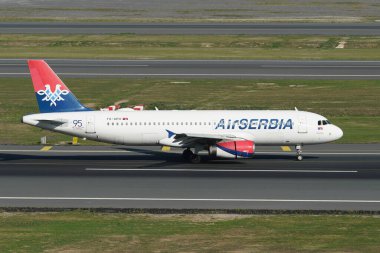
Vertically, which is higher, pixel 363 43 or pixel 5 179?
pixel 363 43

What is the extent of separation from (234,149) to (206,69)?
4456 cm

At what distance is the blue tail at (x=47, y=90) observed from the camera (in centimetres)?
6297

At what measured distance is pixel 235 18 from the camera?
15425 cm

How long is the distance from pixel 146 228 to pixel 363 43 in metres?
83.5

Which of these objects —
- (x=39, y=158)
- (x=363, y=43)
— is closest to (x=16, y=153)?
(x=39, y=158)

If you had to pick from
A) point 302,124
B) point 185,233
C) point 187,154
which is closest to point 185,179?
point 187,154

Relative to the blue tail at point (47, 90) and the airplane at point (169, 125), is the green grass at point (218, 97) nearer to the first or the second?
the blue tail at point (47, 90)

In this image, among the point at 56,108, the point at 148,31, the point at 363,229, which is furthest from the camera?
the point at 148,31

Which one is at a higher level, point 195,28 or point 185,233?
point 195,28

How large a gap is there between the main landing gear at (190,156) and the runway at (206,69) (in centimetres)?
3742

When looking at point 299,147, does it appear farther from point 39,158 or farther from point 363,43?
point 363,43

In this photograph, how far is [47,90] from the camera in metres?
63.0

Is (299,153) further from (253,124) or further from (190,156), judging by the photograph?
(190,156)

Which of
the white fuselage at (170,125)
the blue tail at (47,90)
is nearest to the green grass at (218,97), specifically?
the blue tail at (47,90)
